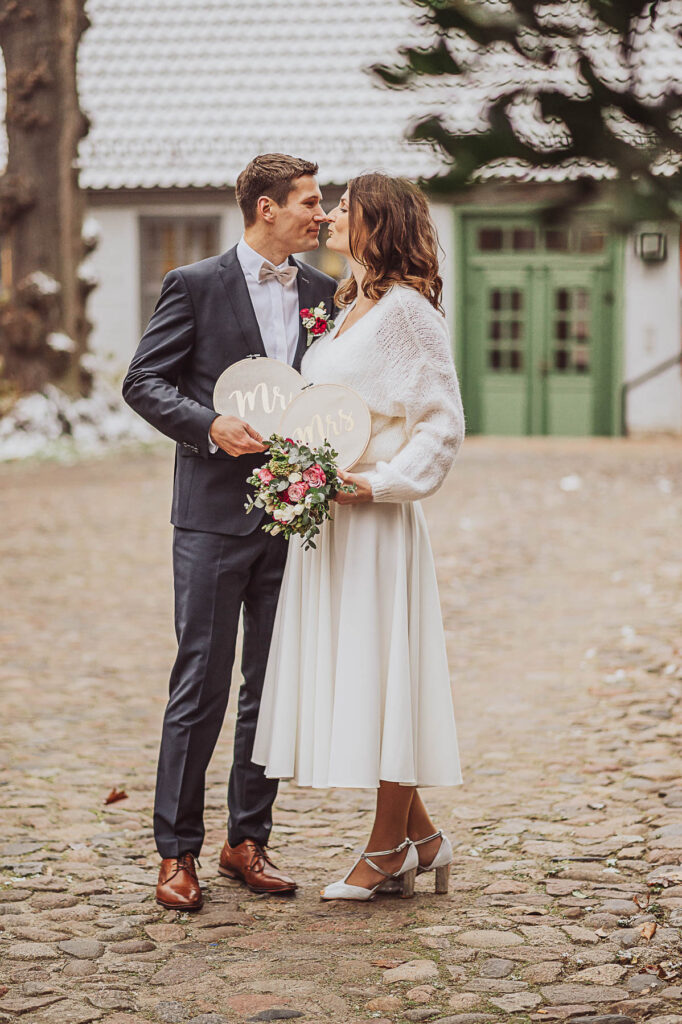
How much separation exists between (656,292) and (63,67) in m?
7.87

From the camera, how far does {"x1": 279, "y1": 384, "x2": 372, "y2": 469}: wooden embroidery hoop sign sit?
3.51 meters

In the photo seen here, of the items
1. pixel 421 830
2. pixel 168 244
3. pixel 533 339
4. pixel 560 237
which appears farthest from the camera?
pixel 168 244

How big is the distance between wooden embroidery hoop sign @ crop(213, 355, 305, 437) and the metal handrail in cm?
1490

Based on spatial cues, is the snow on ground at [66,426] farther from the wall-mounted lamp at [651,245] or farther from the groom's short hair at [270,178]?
the wall-mounted lamp at [651,245]

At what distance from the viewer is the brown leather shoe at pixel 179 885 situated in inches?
145

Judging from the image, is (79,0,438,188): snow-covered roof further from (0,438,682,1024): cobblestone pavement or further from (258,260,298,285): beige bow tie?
(258,260,298,285): beige bow tie

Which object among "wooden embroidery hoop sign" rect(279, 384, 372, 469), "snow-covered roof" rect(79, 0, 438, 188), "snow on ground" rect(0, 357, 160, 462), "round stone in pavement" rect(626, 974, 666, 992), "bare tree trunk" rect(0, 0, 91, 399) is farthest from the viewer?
"snow-covered roof" rect(79, 0, 438, 188)

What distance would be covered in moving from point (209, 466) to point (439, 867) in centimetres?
127

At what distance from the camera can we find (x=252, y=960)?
3373 millimetres

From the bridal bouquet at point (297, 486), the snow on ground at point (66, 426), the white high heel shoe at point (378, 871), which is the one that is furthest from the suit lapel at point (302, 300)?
the snow on ground at point (66, 426)

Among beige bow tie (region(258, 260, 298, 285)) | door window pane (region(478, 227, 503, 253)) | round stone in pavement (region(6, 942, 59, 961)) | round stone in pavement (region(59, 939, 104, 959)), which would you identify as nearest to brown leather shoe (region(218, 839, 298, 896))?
round stone in pavement (region(59, 939, 104, 959))

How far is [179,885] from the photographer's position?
146 inches

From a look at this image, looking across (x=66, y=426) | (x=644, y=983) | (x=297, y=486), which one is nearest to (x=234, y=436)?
(x=297, y=486)

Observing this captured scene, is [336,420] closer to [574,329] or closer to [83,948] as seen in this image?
[83,948]
